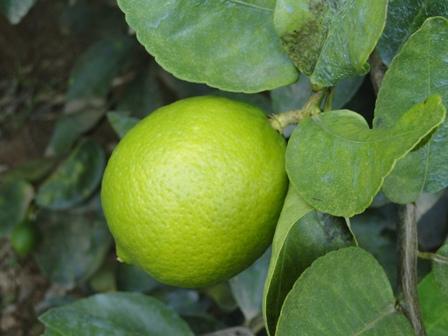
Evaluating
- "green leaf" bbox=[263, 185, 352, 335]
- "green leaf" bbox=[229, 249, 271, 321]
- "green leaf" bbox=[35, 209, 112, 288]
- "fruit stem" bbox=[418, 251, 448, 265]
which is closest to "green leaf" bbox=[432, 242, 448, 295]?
"fruit stem" bbox=[418, 251, 448, 265]

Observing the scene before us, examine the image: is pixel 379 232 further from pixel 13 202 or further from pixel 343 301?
pixel 13 202

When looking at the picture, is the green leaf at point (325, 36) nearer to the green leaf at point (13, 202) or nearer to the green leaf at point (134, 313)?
the green leaf at point (134, 313)

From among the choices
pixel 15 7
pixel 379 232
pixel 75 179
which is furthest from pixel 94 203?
pixel 379 232

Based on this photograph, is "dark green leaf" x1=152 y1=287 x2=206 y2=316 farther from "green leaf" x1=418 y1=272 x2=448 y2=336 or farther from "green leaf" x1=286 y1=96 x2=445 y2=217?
"green leaf" x1=286 y1=96 x2=445 y2=217

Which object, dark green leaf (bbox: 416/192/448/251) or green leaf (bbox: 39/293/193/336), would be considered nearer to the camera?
green leaf (bbox: 39/293/193/336)

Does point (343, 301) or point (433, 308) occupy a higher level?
point (343, 301)

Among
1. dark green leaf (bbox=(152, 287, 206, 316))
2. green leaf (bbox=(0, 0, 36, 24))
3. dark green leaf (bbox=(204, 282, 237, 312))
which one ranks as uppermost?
green leaf (bbox=(0, 0, 36, 24))

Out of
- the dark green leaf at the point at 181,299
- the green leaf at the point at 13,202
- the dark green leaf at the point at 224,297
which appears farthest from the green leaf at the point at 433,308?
the green leaf at the point at 13,202
